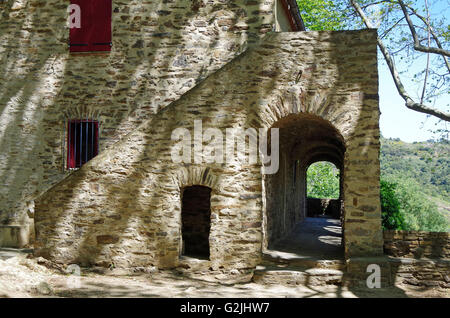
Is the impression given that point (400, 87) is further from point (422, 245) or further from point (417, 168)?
point (417, 168)

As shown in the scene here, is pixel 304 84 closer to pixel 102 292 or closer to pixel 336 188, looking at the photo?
pixel 102 292

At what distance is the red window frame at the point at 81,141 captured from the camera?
1011 cm

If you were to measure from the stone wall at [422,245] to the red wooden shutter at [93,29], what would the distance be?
799 centimetres

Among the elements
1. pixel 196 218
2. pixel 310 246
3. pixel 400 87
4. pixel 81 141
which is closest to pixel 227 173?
pixel 196 218

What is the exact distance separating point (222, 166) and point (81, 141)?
15.1 feet

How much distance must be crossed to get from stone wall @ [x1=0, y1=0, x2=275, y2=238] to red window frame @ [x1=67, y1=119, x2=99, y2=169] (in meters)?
0.15

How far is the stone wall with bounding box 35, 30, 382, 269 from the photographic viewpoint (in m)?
7.02

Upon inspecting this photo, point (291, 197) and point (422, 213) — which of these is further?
point (422, 213)

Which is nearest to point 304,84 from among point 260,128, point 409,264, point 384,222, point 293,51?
point 293,51

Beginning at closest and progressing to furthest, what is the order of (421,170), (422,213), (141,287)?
(141,287), (422,213), (421,170)

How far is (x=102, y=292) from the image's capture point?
6176mm

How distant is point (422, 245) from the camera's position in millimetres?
6902

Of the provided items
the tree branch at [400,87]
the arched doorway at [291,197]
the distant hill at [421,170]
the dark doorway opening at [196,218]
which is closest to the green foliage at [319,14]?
the tree branch at [400,87]

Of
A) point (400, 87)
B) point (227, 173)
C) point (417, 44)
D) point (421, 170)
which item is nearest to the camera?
point (227, 173)
